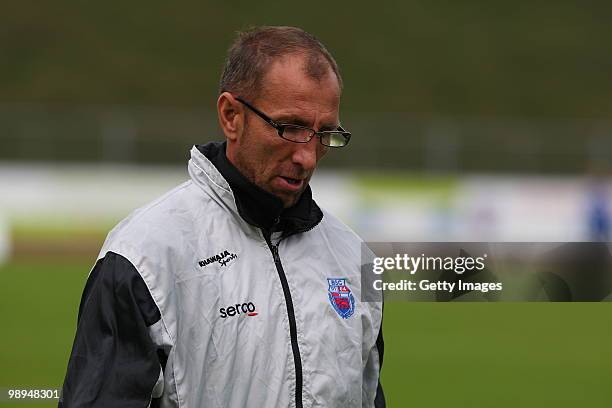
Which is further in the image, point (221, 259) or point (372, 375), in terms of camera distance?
point (372, 375)

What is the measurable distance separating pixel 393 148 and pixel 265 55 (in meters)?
19.4

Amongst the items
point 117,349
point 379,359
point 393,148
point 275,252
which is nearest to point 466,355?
point 379,359

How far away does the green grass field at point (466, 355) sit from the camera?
16.3 ft

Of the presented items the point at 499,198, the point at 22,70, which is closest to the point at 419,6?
the point at 22,70

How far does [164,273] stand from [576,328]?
8.11ft

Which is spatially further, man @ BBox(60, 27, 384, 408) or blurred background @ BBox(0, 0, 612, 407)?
blurred background @ BBox(0, 0, 612, 407)

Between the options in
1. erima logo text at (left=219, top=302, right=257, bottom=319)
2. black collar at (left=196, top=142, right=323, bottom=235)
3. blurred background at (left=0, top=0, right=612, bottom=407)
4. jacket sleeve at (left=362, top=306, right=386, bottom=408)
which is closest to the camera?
erima logo text at (left=219, top=302, right=257, bottom=319)

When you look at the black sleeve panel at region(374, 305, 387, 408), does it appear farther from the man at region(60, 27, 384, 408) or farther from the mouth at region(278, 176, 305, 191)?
the mouth at region(278, 176, 305, 191)

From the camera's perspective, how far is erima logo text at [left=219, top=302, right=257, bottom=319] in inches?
92.7

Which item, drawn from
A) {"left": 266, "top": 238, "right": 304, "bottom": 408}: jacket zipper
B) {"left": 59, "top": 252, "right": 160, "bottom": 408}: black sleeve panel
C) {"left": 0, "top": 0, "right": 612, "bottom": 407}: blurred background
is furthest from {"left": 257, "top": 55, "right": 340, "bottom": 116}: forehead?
{"left": 0, "top": 0, "right": 612, "bottom": 407}: blurred background

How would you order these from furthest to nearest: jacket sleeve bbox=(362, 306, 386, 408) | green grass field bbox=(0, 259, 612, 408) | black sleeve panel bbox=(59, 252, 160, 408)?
green grass field bbox=(0, 259, 612, 408) < jacket sleeve bbox=(362, 306, 386, 408) < black sleeve panel bbox=(59, 252, 160, 408)

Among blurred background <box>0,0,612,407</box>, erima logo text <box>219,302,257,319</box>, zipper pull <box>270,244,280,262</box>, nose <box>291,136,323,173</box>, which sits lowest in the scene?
erima logo text <box>219,302,257,319</box>

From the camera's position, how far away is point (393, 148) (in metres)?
21.7

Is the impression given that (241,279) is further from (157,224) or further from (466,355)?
(466,355)
